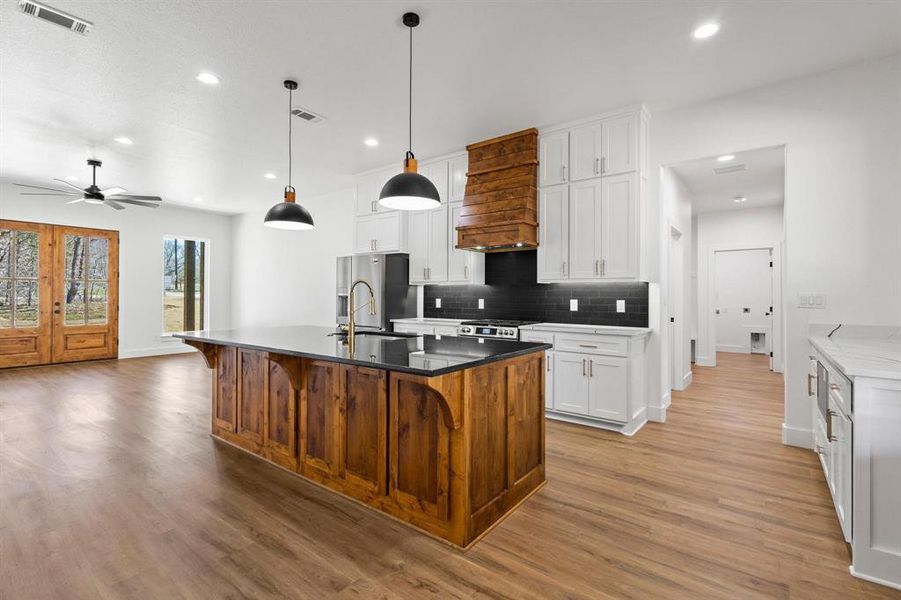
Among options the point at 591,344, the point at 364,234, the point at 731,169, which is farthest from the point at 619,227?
the point at 364,234

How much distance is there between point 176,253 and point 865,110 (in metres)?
10.4

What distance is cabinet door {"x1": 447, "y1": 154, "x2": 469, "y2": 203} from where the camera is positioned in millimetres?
5102

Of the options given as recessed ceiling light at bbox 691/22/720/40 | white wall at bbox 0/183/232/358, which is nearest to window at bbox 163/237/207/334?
white wall at bbox 0/183/232/358

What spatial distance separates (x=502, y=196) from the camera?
15.0ft

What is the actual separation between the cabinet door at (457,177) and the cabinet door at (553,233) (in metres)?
1.04

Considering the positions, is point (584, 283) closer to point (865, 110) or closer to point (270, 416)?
point (865, 110)

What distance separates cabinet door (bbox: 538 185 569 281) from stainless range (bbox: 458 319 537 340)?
0.62m

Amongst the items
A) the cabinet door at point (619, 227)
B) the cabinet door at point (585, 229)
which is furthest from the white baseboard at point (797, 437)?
the cabinet door at point (585, 229)

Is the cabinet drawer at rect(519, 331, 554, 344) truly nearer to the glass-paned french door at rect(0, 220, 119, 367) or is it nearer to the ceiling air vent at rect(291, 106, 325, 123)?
the ceiling air vent at rect(291, 106, 325, 123)

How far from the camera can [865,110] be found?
3.22 meters

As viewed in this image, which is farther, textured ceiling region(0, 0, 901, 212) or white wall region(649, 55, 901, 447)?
white wall region(649, 55, 901, 447)

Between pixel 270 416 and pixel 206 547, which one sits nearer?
pixel 206 547

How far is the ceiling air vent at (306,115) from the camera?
404 centimetres

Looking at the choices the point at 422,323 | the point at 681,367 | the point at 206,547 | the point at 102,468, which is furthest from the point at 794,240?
the point at 102,468
